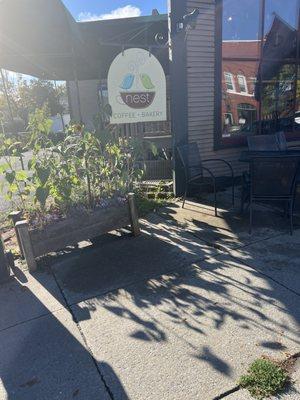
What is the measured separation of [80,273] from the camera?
10.9 ft

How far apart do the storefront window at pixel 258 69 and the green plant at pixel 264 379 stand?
4.34 m

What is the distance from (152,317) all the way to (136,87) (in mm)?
3364

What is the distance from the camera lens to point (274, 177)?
152 inches

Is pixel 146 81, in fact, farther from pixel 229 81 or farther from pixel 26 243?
pixel 26 243

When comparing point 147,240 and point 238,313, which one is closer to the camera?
point 238,313

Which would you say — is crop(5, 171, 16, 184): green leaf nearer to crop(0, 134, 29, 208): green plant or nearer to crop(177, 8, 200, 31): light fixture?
crop(0, 134, 29, 208): green plant

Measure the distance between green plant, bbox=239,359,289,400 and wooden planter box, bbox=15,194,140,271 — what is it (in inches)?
91.0

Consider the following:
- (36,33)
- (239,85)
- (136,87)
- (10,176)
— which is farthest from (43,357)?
(239,85)

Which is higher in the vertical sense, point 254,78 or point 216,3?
point 216,3

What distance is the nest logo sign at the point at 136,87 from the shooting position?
4.60 meters

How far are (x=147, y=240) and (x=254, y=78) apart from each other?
3.87 metres

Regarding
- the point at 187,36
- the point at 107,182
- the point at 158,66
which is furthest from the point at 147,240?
the point at 187,36

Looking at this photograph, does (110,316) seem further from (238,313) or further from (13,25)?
(13,25)

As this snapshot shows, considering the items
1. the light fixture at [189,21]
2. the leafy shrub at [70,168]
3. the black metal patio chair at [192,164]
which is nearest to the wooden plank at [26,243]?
the leafy shrub at [70,168]
